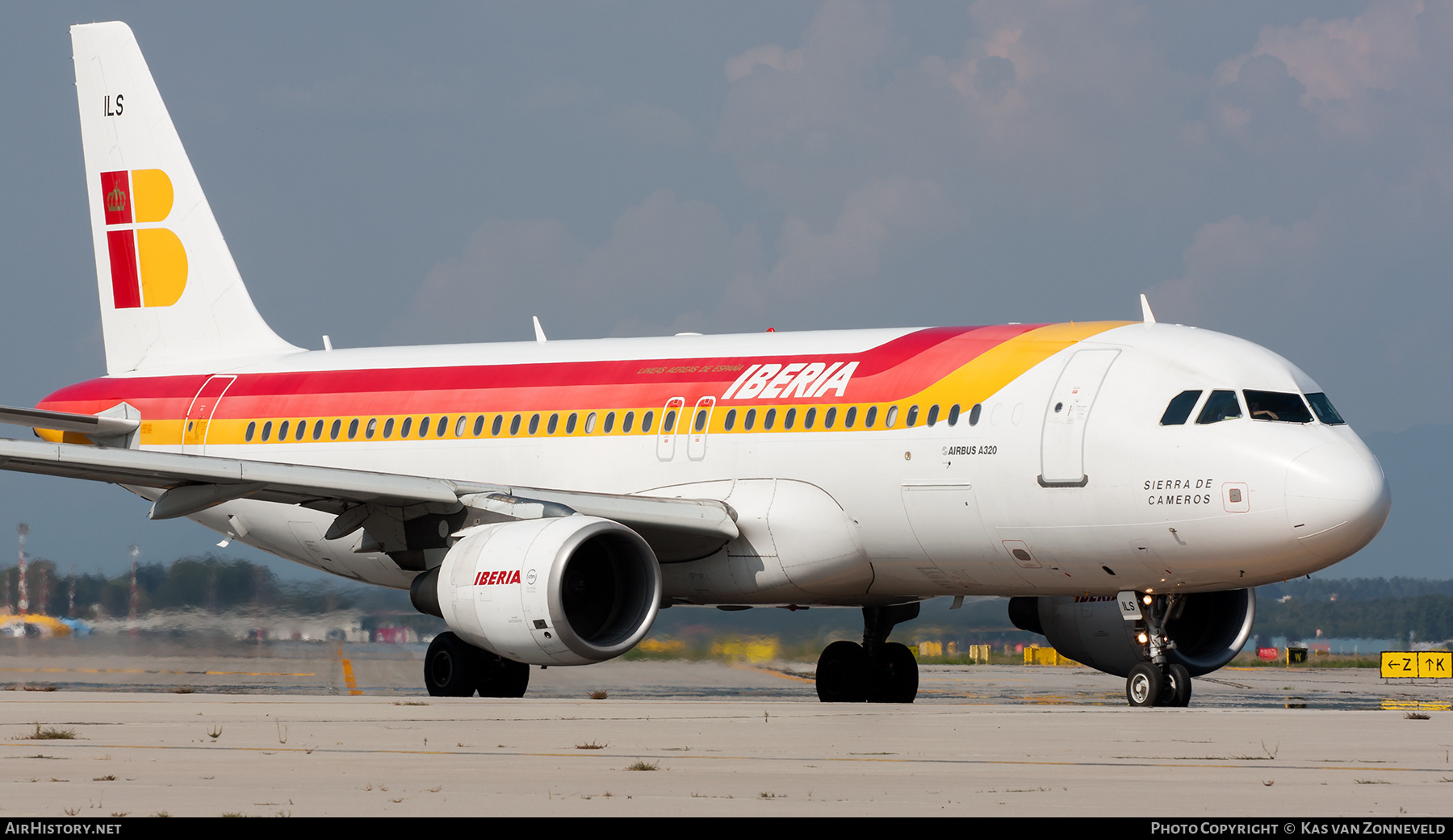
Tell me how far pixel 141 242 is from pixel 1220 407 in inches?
604

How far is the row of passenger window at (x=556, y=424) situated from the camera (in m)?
18.7

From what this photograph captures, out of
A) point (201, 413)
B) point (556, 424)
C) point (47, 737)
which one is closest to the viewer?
point (47, 737)

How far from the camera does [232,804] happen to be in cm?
798

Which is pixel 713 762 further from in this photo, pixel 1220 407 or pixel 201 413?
pixel 201 413

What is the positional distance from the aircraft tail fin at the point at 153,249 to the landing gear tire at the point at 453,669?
20.0 feet

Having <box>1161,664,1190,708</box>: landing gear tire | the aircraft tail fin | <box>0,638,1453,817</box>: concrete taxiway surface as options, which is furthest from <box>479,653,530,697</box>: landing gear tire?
<box>1161,664,1190,708</box>: landing gear tire

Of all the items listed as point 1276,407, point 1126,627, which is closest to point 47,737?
point 1276,407

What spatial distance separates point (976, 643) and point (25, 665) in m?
13.4

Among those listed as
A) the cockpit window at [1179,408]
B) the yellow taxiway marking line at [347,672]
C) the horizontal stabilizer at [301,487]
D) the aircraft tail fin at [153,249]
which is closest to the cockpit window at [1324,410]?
the cockpit window at [1179,408]

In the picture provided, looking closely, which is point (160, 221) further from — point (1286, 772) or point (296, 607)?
point (1286, 772)

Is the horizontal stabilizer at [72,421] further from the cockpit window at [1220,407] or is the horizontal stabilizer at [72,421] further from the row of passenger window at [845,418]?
the cockpit window at [1220,407]

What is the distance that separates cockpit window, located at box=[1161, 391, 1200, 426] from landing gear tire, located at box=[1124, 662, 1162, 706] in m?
2.29

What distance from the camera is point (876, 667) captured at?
22078 mm

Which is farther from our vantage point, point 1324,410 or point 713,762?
point 1324,410
